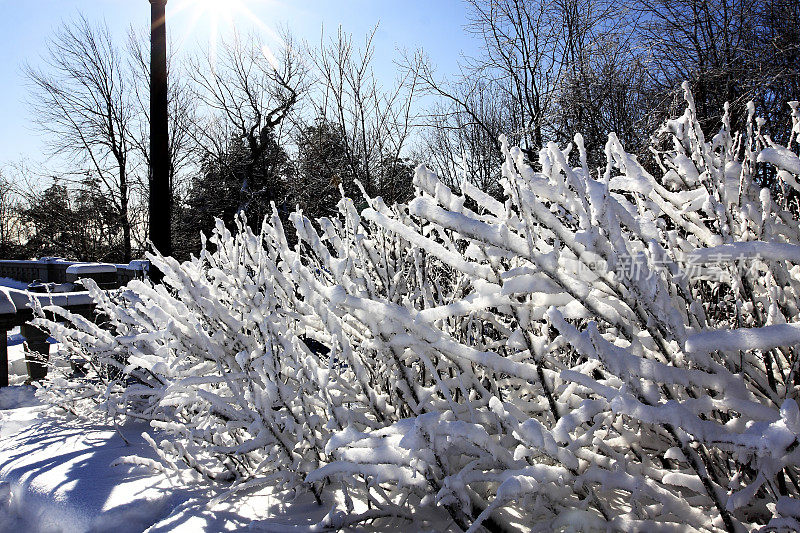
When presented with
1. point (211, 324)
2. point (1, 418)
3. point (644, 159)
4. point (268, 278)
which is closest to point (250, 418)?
point (211, 324)

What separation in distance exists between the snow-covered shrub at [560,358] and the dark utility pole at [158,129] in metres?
3.58

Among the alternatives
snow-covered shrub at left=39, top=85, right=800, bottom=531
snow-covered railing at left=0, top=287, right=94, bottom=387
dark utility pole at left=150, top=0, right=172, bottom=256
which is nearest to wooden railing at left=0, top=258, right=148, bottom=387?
snow-covered railing at left=0, top=287, right=94, bottom=387

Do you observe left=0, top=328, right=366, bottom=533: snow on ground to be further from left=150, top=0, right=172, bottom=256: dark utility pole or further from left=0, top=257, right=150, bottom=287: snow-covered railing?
left=0, top=257, right=150, bottom=287: snow-covered railing

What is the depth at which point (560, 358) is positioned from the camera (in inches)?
75.0

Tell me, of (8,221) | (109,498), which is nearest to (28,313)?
(109,498)

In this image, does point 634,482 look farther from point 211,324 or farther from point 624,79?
point 624,79

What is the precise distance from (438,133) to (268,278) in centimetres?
1956

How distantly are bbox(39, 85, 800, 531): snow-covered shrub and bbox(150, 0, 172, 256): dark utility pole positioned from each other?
358 centimetres

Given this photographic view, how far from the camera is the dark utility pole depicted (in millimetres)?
5242

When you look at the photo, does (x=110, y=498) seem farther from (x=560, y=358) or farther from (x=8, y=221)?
(x=8, y=221)

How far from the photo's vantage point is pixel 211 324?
6.37 feet

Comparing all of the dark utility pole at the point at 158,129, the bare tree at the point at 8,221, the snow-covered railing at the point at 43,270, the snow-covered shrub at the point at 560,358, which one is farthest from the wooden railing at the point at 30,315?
the bare tree at the point at 8,221

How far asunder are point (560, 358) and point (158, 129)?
4921mm

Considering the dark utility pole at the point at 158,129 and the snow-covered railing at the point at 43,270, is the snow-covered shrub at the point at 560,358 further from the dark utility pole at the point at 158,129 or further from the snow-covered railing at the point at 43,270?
the snow-covered railing at the point at 43,270
